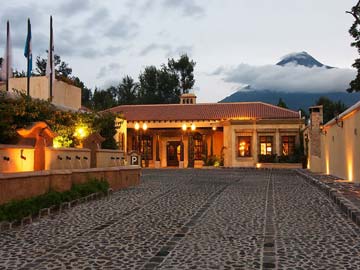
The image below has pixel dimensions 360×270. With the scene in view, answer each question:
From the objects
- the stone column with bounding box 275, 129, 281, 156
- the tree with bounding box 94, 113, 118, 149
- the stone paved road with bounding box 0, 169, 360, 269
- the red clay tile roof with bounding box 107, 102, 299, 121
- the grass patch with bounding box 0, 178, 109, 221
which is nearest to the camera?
the stone paved road with bounding box 0, 169, 360, 269

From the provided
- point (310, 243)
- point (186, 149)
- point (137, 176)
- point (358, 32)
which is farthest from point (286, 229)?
point (186, 149)

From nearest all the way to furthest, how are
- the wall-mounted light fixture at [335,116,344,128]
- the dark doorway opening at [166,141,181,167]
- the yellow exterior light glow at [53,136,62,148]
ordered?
the yellow exterior light glow at [53,136,62,148] < the wall-mounted light fixture at [335,116,344,128] < the dark doorway opening at [166,141,181,167]

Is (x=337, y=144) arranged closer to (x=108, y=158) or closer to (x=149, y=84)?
(x=108, y=158)

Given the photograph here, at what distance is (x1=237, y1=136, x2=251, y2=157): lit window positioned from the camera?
38.2 meters

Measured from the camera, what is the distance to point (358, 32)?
64.5 ft

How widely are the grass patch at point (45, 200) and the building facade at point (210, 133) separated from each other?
20.6m

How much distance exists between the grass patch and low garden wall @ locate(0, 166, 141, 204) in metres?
0.18

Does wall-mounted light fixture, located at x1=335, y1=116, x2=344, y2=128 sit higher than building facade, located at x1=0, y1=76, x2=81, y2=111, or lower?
lower

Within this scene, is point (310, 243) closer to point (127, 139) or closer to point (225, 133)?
point (225, 133)

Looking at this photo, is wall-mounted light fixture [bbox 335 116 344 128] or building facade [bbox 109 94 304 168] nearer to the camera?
wall-mounted light fixture [bbox 335 116 344 128]

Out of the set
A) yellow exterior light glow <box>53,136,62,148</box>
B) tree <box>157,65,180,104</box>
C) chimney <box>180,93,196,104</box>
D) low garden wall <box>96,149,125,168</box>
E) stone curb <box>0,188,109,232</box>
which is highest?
tree <box>157,65,180,104</box>

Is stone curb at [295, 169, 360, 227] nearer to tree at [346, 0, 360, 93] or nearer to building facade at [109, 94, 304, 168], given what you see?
tree at [346, 0, 360, 93]

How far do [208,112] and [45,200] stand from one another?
31444mm

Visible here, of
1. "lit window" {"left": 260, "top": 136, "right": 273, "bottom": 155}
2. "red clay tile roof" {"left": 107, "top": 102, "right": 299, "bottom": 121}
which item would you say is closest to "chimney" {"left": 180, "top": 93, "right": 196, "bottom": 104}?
"red clay tile roof" {"left": 107, "top": 102, "right": 299, "bottom": 121}
